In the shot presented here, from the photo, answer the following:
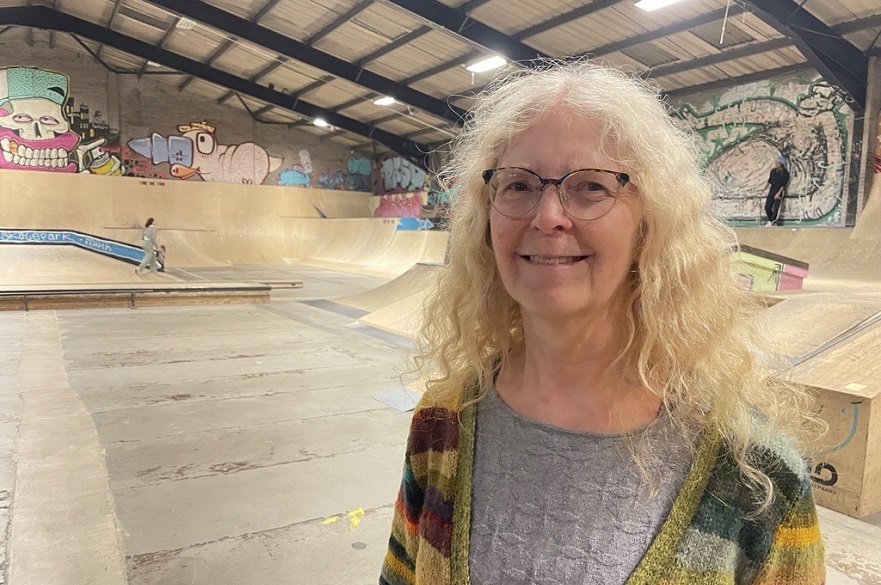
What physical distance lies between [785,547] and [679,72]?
39.6ft

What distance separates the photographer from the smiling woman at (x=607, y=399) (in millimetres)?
765

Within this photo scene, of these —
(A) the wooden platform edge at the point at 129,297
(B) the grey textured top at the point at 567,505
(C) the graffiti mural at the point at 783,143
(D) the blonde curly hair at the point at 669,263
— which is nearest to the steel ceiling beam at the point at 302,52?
(C) the graffiti mural at the point at 783,143

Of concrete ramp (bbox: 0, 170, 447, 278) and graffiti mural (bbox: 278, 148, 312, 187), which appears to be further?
graffiti mural (bbox: 278, 148, 312, 187)

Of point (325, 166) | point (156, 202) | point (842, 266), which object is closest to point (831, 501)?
point (842, 266)

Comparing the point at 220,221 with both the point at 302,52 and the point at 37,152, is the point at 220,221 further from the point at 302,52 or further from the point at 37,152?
A: the point at 302,52

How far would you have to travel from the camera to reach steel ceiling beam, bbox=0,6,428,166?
14.7m

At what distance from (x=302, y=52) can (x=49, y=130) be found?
1053 centimetres

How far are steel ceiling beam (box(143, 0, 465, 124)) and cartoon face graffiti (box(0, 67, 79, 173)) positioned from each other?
9302 mm

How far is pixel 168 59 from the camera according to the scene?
1605cm

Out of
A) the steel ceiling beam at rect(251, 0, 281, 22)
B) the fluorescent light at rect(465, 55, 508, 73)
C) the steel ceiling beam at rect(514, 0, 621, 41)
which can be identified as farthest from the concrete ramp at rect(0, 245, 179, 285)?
the steel ceiling beam at rect(514, 0, 621, 41)

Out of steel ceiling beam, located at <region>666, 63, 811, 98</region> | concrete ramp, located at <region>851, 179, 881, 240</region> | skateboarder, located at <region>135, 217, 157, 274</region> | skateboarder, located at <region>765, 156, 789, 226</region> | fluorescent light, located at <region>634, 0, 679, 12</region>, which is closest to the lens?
fluorescent light, located at <region>634, 0, 679, 12</region>

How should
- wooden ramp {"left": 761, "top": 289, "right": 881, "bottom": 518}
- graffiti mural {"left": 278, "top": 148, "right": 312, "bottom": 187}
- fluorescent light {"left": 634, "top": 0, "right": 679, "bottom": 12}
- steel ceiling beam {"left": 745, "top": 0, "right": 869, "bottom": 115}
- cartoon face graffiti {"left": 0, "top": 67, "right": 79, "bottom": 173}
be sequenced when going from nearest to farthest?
wooden ramp {"left": 761, "top": 289, "right": 881, "bottom": 518}
steel ceiling beam {"left": 745, "top": 0, "right": 869, "bottom": 115}
fluorescent light {"left": 634, "top": 0, "right": 679, "bottom": 12}
cartoon face graffiti {"left": 0, "top": 67, "right": 79, "bottom": 173}
graffiti mural {"left": 278, "top": 148, "right": 312, "bottom": 187}

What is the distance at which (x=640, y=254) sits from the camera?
0.90 metres

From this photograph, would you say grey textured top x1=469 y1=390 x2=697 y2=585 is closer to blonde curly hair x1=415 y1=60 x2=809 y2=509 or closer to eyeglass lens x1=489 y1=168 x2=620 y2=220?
blonde curly hair x1=415 y1=60 x2=809 y2=509
